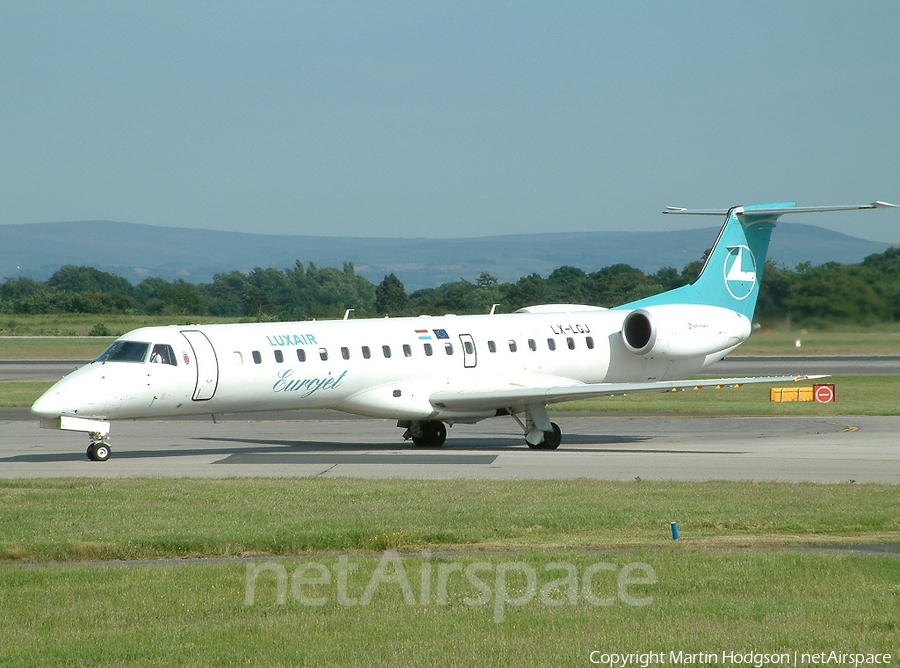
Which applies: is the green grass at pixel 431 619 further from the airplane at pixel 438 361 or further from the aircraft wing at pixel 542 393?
the aircraft wing at pixel 542 393

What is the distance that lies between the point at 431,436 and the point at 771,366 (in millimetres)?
32200

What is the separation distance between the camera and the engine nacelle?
89.1 feet

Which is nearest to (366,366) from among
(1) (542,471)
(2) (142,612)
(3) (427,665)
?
(1) (542,471)

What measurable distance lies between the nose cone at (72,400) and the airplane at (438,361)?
2 centimetres

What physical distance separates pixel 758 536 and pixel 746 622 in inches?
167

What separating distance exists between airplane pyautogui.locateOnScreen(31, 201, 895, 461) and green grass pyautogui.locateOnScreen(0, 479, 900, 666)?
499cm

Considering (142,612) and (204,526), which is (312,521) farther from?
(142,612)

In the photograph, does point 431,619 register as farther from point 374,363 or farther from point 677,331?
point 677,331

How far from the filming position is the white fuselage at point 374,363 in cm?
2172

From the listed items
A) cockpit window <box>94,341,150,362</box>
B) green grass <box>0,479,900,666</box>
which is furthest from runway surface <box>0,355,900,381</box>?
green grass <box>0,479,900,666</box>

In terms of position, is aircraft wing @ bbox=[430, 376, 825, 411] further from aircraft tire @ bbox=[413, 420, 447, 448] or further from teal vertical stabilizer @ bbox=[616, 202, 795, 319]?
teal vertical stabilizer @ bbox=[616, 202, 795, 319]

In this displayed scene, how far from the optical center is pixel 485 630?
884cm

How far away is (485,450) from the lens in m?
24.5

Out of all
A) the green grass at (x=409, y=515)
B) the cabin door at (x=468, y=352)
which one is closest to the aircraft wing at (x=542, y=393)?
the cabin door at (x=468, y=352)
